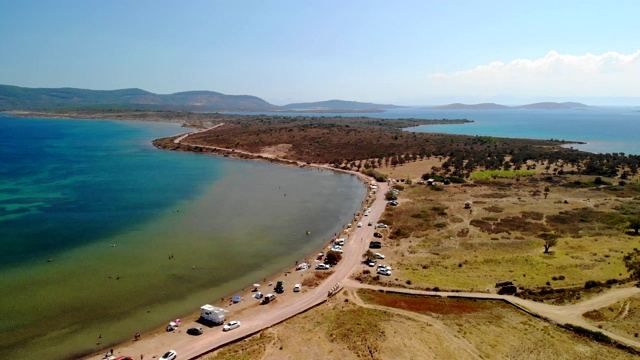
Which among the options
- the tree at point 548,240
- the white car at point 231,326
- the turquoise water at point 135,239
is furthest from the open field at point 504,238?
the white car at point 231,326

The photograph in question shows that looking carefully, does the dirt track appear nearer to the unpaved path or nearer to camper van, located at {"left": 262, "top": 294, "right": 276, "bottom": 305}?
the unpaved path

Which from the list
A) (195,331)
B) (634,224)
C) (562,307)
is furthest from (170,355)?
(634,224)

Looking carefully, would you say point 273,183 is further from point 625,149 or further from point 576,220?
point 625,149

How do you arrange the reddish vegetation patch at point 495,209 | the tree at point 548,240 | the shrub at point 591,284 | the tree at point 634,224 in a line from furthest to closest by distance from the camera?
the reddish vegetation patch at point 495,209, the tree at point 634,224, the tree at point 548,240, the shrub at point 591,284

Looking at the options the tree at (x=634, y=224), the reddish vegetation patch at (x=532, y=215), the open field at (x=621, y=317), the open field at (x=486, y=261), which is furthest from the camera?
the reddish vegetation patch at (x=532, y=215)

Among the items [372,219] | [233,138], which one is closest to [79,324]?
[372,219]

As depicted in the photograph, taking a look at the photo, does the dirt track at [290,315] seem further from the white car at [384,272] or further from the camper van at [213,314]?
the white car at [384,272]

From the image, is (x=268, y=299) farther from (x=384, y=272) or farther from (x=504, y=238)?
(x=504, y=238)
